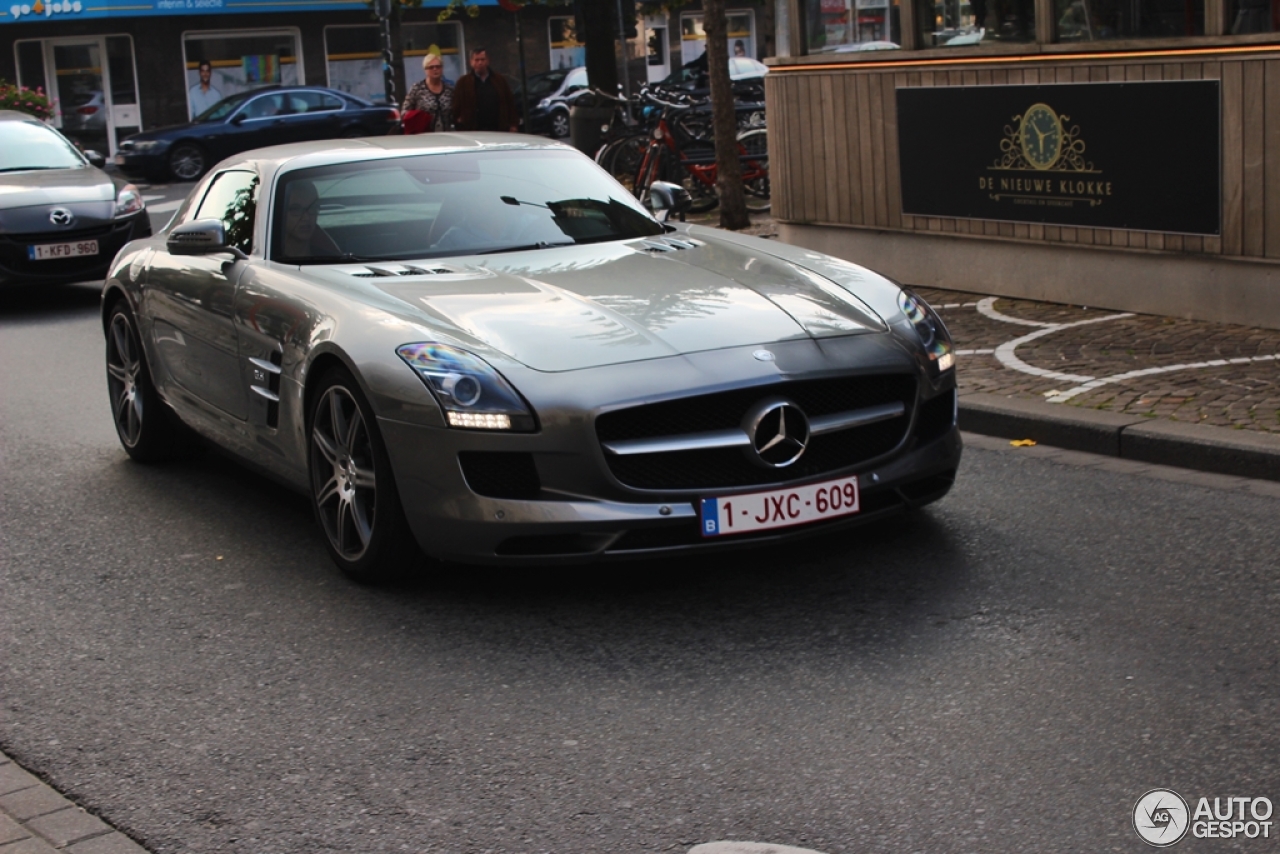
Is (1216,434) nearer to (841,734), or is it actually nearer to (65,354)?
(841,734)

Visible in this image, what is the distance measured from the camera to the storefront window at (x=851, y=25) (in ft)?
36.9

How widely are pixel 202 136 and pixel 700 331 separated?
26546 millimetres

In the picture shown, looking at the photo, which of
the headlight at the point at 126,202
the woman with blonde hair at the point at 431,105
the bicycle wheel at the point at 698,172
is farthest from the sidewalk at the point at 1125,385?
the woman with blonde hair at the point at 431,105

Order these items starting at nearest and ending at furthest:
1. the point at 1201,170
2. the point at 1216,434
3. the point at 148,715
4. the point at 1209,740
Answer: the point at 1209,740 < the point at 148,715 < the point at 1216,434 < the point at 1201,170

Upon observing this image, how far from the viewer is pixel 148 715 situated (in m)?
4.45

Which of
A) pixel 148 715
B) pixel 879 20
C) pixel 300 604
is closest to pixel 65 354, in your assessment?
pixel 879 20

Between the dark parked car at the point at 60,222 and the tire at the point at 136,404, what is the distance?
20.1 ft

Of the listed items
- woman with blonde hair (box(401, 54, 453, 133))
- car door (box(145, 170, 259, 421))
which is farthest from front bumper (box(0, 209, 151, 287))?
car door (box(145, 170, 259, 421))

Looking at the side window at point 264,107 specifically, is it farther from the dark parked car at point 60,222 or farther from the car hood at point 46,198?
the car hood at point 46,198

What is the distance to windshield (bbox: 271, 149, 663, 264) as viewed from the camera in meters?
6.31

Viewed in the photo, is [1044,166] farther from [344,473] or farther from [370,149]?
[344,473]

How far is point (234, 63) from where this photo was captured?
1575 inches

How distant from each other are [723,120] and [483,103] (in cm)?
306

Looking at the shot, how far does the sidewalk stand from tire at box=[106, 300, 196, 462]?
11.7 ft
